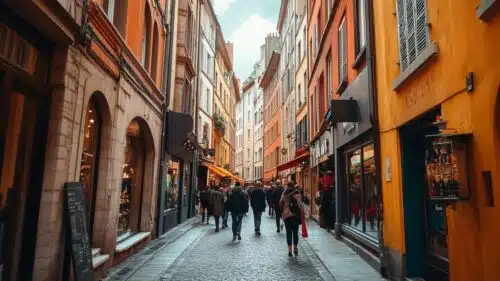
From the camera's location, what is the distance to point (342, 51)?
12.2 m

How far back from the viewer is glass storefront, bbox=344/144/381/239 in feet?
30.1

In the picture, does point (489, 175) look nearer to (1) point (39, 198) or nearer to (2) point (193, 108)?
(1) point (39, 198)

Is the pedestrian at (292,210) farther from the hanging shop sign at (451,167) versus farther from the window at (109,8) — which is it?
the window at (109,8)

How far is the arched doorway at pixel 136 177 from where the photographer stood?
34.4 feet

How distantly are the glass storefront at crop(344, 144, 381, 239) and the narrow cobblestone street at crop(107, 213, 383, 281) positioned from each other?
779 mm

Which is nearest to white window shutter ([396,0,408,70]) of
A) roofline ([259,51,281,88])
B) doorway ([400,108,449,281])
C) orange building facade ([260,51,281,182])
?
doorway ([400,108,449,281])

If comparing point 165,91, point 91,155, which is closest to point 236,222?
point 165,91

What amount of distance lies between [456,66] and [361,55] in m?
4.89

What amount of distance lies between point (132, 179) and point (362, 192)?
614 cm

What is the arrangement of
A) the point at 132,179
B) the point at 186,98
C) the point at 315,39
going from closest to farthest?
the point at 132,179 < the point at 186,98 < the point at 315,39

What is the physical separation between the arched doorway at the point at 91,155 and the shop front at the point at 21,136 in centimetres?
178

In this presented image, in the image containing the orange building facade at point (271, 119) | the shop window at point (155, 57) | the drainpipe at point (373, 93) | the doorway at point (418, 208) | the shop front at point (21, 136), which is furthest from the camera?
the orange building facade at point (271, 119)

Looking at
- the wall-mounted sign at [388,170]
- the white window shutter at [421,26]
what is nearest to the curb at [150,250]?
the wall-mounted sign at [388,170]

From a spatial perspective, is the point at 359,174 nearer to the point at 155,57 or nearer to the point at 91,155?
the point at 91,155
